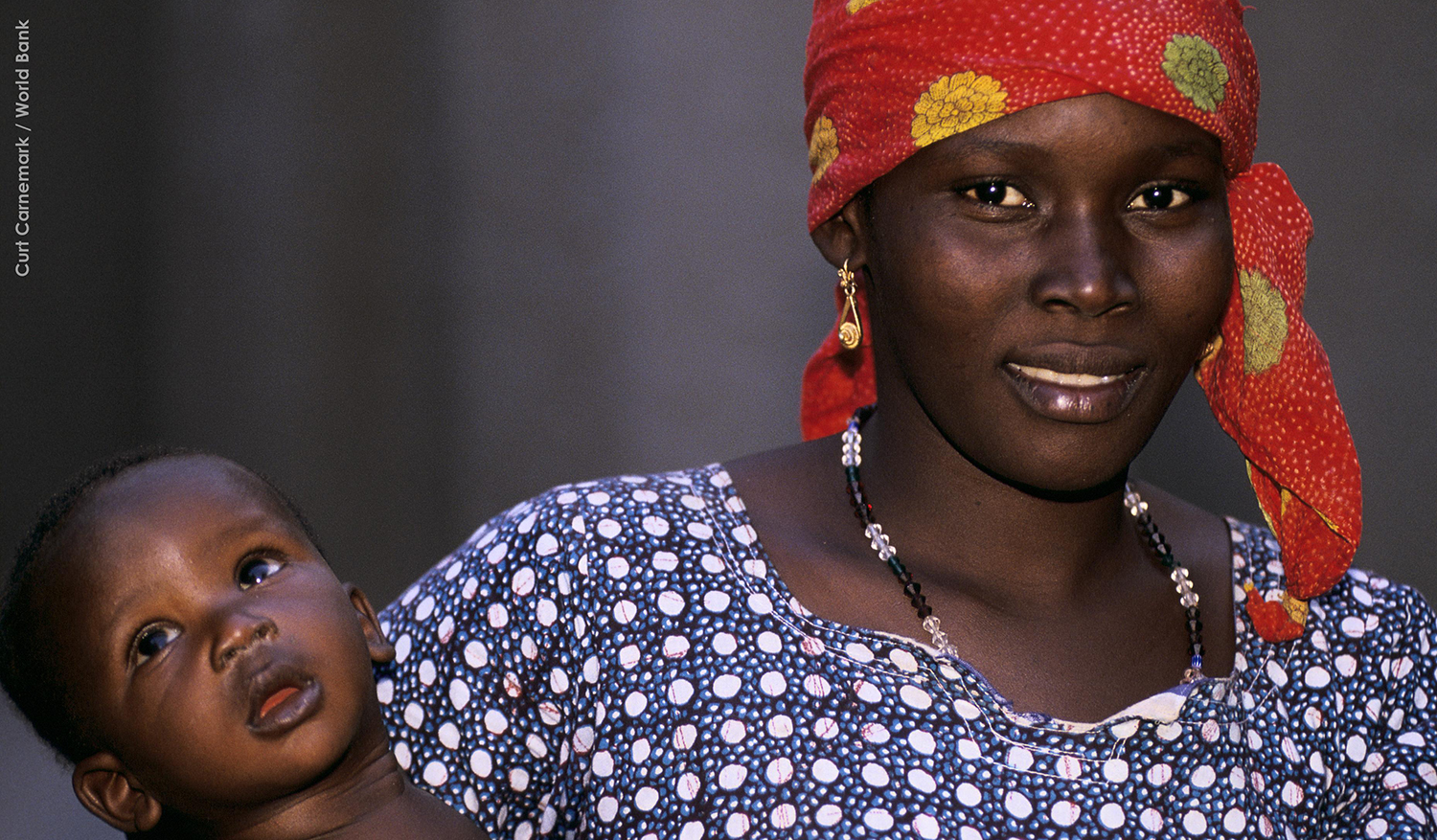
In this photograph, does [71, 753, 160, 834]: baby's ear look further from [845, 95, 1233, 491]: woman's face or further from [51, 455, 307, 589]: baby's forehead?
[845, 95, 1233, 491]: woman's face

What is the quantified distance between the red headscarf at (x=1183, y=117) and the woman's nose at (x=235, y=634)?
2.65ft

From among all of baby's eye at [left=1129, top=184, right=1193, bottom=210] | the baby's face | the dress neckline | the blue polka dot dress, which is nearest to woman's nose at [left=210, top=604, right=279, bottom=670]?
the baby's face

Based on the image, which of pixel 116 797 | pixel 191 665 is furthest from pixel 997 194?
pixel 116 797

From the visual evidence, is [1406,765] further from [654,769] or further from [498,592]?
[498,592]

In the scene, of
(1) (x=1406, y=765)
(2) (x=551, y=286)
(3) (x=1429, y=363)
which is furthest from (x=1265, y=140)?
(1) (x=1406, y=765)

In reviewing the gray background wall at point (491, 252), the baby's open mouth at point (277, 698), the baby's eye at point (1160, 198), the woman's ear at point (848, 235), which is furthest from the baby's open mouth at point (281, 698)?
the gray background wall at point (491, 252)

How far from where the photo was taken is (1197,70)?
1535 mm

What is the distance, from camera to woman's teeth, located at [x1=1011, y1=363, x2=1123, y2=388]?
60.1 inches

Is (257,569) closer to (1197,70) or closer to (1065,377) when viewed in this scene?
(1065,377)

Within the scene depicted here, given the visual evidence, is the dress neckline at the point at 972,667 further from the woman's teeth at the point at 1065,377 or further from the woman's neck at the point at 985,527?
the woman's teeth at the point at 1065,377

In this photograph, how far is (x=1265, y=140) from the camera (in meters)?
3.31

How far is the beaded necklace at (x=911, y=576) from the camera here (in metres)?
1.66

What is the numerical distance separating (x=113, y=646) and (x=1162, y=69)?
1.22m

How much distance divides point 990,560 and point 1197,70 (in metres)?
0.61
